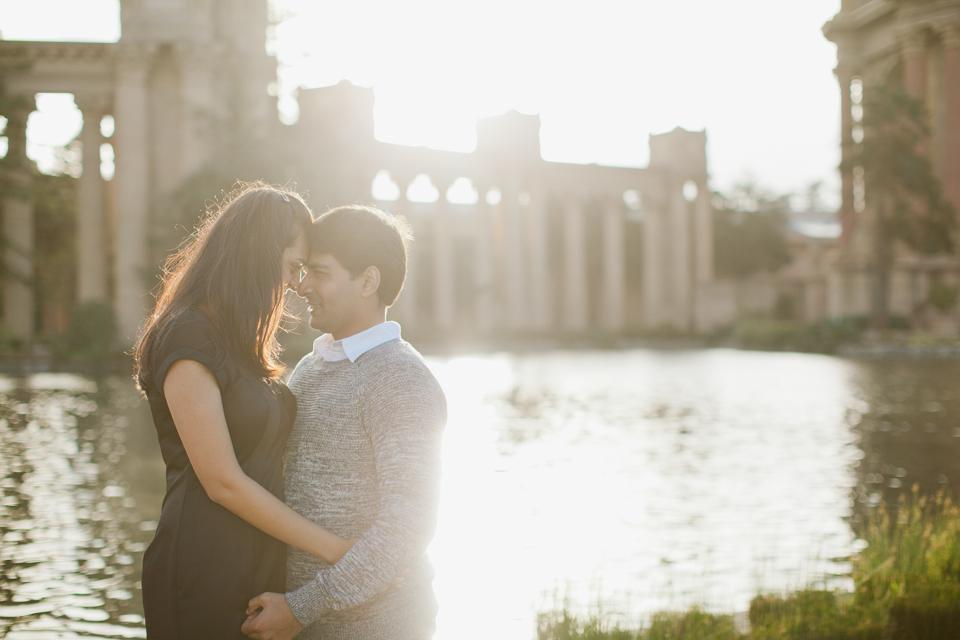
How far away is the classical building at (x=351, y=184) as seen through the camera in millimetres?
41250

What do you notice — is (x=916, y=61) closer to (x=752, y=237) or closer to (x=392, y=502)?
(x=752, y=237)

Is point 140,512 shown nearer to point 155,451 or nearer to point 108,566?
point 108,566

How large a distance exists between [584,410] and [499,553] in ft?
39.3

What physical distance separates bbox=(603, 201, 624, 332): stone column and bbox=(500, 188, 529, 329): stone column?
756 centimetres

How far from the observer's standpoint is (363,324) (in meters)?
3.17

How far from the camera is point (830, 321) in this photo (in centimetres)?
4703

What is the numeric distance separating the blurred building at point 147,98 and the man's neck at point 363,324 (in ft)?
124

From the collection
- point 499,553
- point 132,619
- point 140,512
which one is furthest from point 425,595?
point 140,512

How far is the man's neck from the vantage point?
315 centimetres

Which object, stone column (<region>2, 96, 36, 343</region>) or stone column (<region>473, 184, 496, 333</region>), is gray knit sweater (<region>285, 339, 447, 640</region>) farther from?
stone column (<region>473, 184, 496, 333</region>)

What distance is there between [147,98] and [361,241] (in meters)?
43.1

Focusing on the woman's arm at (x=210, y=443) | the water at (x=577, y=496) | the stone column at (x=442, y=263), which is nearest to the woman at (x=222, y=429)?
the woman's arm at (x=210, y=443)

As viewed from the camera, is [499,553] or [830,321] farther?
[830,321]

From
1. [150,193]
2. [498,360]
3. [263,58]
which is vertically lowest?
[498,360]
